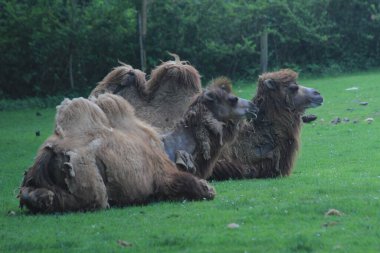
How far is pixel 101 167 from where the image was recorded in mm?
8875

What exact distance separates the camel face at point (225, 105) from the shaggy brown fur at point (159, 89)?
1.27 meters

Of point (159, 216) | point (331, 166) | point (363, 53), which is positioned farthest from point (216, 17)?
point (159, 216)

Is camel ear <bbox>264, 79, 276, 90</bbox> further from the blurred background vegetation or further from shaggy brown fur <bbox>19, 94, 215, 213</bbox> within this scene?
the blurred background vegetation

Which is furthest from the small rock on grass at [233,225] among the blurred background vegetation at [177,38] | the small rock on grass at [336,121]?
the blurred background vegetation at [177,38]

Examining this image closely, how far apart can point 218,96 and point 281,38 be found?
824 inches

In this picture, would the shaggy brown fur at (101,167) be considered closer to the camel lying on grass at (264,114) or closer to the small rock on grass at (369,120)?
the camel lying on grass at (264,114)

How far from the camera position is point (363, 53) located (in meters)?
32.0

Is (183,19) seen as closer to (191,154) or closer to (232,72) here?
(232,72)

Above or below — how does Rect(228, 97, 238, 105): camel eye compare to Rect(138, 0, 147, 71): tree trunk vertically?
above

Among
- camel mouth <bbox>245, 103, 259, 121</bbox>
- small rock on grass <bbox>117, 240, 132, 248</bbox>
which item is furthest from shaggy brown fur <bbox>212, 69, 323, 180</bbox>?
small rock on grass <bbox>117, 240, 132, 248</bbox>

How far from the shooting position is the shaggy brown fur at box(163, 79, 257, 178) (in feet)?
34.3

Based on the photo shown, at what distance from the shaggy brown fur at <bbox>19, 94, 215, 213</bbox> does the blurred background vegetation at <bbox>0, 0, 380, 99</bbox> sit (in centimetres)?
1974

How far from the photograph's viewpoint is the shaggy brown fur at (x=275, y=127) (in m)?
12.6

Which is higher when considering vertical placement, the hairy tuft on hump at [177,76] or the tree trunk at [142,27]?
the hairy tuft on hump at [177,76]
